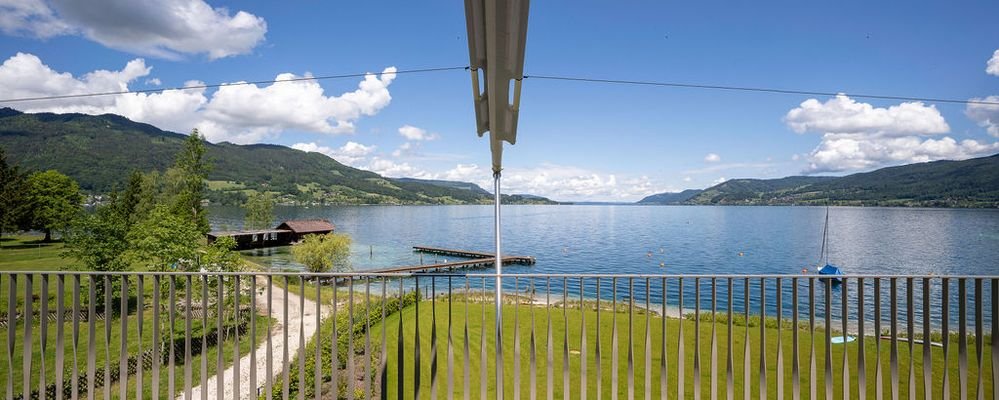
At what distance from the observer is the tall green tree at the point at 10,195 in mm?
26906

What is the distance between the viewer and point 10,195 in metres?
27.2

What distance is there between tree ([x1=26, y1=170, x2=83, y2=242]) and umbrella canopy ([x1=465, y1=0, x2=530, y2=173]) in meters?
→ 34.1

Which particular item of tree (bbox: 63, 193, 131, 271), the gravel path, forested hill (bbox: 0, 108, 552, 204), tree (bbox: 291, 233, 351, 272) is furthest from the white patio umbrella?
forested hill (bbox: 0, 108, 552, 204)

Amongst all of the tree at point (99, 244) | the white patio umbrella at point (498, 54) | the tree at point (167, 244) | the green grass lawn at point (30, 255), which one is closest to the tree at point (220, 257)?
the tree at point (167, 244)

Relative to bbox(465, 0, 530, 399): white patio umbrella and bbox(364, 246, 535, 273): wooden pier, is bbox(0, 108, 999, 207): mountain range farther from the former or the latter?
bbox(465, 0, 530, 399): white patio umbrella

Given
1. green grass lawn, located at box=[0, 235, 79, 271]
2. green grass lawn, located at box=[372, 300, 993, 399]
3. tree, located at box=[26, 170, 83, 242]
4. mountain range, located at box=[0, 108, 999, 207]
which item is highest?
mountain range, located at box=[0, 108, 999, 207]

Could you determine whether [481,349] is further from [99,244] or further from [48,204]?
[48,204]

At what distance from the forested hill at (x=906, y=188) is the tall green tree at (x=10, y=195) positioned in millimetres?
138129

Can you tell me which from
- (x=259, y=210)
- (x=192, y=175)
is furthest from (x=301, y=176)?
(x=192, y=175)

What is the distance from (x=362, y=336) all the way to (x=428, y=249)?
3889 cm

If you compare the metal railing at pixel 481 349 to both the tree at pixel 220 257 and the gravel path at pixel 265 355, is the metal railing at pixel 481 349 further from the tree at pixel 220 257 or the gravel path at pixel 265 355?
the tree at pixel 220 257

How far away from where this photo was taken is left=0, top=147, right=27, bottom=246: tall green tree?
1059 inches

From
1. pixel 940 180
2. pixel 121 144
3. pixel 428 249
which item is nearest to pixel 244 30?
pixel 428 249

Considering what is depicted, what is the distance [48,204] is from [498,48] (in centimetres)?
4094
